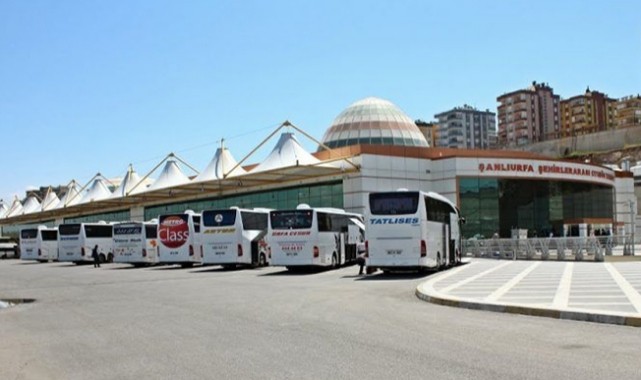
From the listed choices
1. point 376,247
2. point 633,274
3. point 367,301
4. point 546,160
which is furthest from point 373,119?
point 367,301

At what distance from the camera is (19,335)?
1191 centimetres

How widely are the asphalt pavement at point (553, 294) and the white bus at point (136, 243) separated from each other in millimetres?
25054

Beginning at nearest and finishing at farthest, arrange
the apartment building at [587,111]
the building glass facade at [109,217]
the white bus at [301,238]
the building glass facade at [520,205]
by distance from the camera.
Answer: the white bus at [301,238]
the building glass facade at [520,205]
the building glass facade at [109,217]
the apartment building at [587,111]

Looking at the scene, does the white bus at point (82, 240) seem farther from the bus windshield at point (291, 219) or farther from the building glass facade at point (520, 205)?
the building glass facade at point (520, 205)

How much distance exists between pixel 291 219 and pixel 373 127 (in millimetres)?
35183

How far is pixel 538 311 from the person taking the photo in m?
12.1

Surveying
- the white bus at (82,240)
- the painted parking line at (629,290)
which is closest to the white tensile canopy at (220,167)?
the white bus at (82,240)

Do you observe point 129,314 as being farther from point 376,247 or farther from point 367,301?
point 376,247

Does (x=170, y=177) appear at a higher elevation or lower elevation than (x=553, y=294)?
higher

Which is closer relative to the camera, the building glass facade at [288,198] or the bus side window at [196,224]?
the bus side window at [196,224]

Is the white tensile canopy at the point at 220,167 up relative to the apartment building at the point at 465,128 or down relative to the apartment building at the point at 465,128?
down

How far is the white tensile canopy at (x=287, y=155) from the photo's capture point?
49.7 meters

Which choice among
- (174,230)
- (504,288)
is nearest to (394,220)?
(504,288)

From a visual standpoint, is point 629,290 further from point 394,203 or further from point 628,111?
point 628,111
